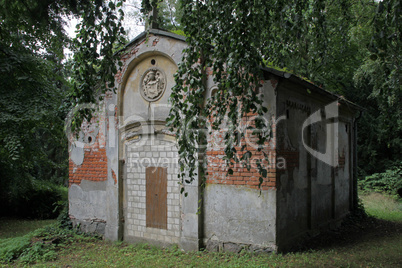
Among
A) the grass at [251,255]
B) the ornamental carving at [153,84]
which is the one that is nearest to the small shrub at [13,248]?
the grass at [251,255]

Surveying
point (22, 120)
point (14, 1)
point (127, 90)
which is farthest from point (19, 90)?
point (14, 1)

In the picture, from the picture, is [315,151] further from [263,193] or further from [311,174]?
[263,193]

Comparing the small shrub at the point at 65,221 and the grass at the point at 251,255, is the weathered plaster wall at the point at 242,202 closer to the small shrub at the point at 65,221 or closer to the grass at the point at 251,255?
the grass at the point at 251,255

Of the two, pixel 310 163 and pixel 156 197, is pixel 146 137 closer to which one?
pixel 156 197

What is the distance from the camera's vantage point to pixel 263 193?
6871 millimetres

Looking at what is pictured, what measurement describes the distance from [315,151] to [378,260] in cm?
307

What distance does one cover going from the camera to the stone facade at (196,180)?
6.98 meters

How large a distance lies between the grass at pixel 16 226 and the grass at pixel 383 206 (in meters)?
12.4

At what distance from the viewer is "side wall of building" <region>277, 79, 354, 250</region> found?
7.21 metres

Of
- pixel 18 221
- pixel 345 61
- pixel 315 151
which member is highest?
pixel 345 61

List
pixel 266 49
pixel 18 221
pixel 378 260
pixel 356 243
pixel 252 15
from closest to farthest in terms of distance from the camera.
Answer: pixel 252 15, pixel 266 49, pixel 378 260, pixel 356 243, pixel 18 221

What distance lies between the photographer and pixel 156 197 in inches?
330

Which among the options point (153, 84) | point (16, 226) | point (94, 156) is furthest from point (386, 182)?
A: point (16, 226)

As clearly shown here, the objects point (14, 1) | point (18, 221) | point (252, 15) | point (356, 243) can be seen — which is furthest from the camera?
point (18, 221)
